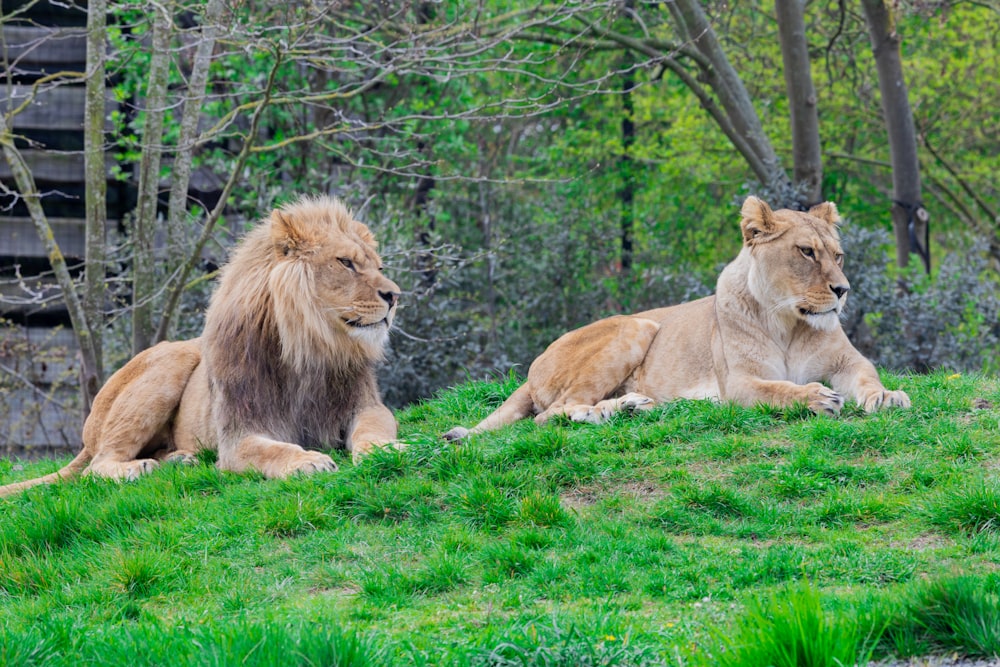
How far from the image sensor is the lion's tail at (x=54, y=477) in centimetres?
703

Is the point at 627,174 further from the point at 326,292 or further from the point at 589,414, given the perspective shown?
the point at 326,292

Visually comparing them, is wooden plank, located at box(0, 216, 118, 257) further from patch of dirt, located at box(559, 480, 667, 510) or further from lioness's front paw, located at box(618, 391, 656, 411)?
patch of dirt, located at box(559, 480, 667, 510)

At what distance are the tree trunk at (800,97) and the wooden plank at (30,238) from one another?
787 centimetres

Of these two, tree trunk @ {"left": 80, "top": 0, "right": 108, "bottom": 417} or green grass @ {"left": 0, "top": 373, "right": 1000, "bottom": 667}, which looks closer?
green grass @ {"left": 0, "top": 373, "right": 1000, "bottom": 667}

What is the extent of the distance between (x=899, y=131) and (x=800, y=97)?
1457mm

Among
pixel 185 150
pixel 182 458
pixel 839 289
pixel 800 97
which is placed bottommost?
pixel 182 458

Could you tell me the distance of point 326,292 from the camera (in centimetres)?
707

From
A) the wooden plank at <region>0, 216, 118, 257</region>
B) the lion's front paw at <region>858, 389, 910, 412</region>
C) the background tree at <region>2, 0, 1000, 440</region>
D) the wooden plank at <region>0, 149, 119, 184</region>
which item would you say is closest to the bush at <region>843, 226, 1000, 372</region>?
the background tree at <region>2, 0, 1000, 440</region>

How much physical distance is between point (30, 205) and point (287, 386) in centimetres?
347

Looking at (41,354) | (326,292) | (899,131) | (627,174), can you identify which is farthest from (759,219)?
(627,174)

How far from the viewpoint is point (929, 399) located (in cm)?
668

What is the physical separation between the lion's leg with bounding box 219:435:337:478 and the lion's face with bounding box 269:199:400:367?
586 millimetres

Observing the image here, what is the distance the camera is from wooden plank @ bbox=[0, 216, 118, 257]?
41.7 feet

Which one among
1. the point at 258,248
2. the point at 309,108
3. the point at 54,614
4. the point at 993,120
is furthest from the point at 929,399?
the point at 993,120
